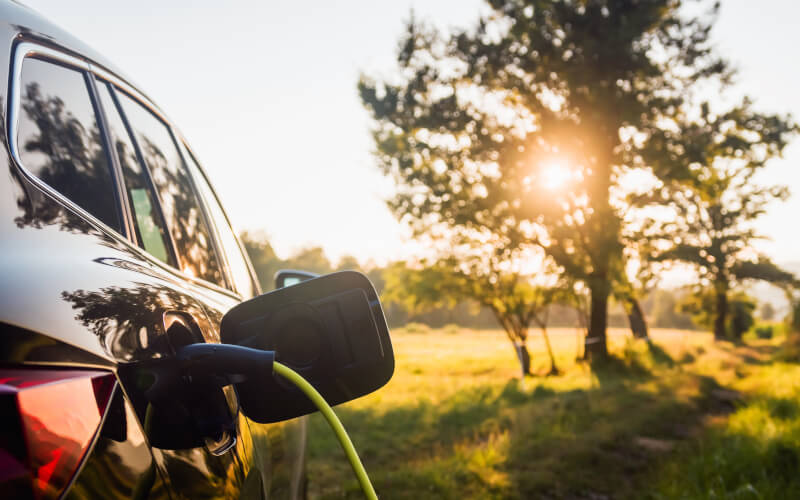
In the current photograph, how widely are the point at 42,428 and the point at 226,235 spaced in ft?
6.34

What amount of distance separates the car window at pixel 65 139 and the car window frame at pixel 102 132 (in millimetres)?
20

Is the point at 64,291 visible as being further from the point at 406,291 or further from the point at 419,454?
the point at 406,291

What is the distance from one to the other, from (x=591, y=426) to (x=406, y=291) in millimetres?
13809

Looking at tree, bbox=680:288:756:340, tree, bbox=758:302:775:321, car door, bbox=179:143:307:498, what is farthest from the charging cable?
tree, bbox=758:302:775:321

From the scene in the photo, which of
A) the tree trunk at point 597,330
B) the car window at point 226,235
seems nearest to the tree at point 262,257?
the tree trunk at point 597,330

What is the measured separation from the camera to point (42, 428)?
2.19ft

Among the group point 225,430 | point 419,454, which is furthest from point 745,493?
point 225,430

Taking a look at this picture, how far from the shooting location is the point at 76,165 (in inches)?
52.6

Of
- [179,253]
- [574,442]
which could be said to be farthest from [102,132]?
[574,442]

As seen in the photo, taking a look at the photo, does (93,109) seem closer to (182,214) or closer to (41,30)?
(41,30)

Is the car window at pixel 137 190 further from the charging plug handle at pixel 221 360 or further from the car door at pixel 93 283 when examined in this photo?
the charging plug handle at pixel 221 360

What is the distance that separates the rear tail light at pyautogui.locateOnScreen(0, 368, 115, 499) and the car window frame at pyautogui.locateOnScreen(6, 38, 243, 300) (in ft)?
1.48

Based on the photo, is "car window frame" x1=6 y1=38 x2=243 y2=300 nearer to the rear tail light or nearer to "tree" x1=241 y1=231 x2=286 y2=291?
the rear tail light

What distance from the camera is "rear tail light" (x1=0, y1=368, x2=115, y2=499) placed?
63cm
